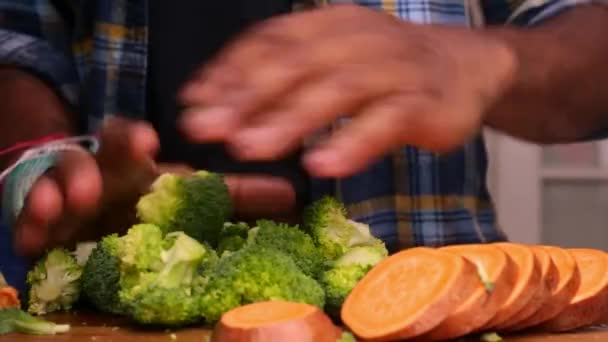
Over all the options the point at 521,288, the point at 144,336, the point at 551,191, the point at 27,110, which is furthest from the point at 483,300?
the point at 551,191

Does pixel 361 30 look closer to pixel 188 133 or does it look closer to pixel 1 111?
pixel 188 133

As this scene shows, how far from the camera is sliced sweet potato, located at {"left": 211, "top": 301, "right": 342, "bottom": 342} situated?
79 centimetres

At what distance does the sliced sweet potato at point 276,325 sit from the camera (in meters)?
0.79

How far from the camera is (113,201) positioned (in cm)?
Answer: 117

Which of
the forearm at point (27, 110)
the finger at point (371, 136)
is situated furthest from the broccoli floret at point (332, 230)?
the forearm at point (27, 110)

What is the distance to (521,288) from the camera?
0.90m

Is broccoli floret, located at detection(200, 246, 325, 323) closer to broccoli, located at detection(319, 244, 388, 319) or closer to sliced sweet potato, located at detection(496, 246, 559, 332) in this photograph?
broccoli, located at detection(319, 244, 388, 319)

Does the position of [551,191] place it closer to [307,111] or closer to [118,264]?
[118,264]

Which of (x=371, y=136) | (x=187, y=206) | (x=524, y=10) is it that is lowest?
(x=187, y=206)

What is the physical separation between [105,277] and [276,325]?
1.15 feet

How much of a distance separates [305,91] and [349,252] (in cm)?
37

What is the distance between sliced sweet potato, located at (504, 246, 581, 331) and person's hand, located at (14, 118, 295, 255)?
0.40m

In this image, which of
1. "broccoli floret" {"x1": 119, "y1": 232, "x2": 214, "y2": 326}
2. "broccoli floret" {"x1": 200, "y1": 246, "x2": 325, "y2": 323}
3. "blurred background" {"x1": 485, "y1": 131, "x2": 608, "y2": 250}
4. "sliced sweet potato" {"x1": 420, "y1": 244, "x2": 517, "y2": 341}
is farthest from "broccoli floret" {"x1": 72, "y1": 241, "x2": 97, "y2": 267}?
"blurred background" {"x1": 485, "y1": 131, "x2": 608, "y2": 250}

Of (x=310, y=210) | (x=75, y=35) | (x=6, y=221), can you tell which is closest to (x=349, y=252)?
(x=310, y=210)
